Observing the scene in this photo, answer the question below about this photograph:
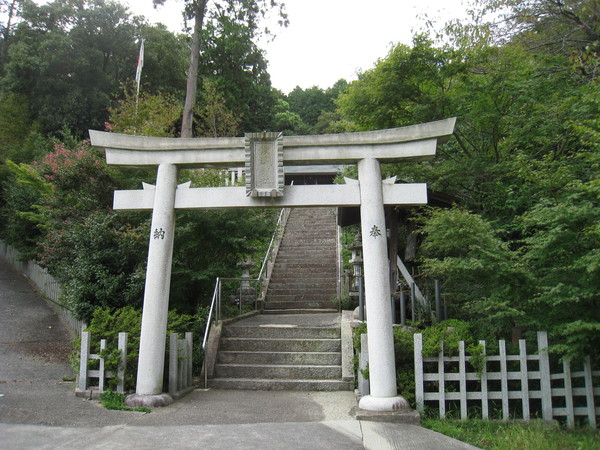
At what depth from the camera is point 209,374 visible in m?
8.49

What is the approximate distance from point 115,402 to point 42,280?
11.2m

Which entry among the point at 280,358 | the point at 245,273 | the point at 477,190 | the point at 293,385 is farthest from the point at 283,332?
the point at 477,190

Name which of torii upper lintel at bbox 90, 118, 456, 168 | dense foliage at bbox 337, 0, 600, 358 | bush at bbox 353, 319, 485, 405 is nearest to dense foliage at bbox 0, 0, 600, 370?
dense foliage at bbox 337, 0, 600, 358

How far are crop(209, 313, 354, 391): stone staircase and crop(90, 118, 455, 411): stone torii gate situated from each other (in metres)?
1.78

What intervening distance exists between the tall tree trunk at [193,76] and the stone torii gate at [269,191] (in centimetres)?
901

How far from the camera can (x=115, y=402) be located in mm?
6762

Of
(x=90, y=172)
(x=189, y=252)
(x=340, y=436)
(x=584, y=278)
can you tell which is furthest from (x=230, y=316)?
(x=584, y=278)

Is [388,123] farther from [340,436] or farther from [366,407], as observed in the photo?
[340,436]

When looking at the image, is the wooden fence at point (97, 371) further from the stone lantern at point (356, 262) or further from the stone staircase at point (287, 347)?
the stone lantern at point (356, 262)

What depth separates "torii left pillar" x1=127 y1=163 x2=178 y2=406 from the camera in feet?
22.6

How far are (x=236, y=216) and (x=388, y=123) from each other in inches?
181

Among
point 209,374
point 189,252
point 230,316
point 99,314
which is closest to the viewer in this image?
point 99,314

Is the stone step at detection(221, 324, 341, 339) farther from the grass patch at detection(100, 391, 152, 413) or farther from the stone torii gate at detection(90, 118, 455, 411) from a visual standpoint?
the grass patch at detection(100, 391, 152, 413)

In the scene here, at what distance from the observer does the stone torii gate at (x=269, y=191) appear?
271 inches
